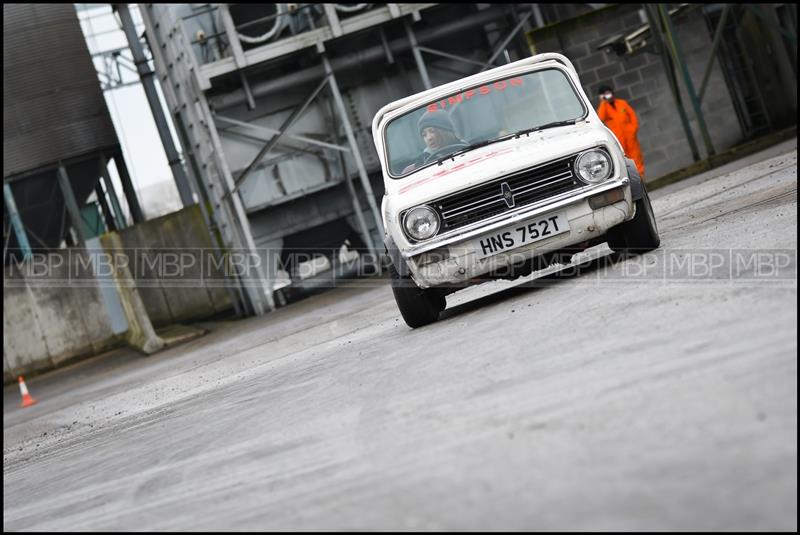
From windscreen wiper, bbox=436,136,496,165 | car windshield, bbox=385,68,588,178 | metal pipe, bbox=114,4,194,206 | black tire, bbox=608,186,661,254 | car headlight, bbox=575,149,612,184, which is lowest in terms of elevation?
black tire, bbox=608,186,661,254

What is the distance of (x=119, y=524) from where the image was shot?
4789mm

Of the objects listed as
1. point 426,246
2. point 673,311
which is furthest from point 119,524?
point 426,246

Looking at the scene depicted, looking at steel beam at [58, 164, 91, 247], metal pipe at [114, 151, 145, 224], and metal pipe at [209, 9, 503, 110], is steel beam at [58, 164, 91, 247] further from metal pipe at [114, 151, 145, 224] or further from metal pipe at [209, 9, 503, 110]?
metal pipe at [209, 9, 503, 110]

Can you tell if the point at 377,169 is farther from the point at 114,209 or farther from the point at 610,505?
the point at 610,505

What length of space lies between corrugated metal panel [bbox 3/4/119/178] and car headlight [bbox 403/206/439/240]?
2690 centimetres

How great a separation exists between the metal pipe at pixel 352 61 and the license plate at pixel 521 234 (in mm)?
16718

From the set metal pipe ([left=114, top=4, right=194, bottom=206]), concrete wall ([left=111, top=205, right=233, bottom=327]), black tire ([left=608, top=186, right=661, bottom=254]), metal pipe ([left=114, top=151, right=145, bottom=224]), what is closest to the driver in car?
black tire ([left=608, top=186, right=661, bottom=254])

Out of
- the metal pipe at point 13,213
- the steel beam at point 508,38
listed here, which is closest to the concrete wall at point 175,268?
the metal pipe at point 13,213

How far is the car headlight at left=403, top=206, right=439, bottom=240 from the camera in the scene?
27.3 feet

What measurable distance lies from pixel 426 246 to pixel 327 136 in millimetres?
17321

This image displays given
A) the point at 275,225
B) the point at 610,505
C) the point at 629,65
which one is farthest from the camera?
the point at 275,225

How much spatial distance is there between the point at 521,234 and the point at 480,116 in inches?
61.2

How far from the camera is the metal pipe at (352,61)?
24328 millimetres

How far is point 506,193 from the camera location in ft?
26.9
